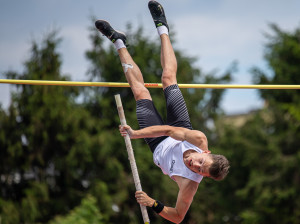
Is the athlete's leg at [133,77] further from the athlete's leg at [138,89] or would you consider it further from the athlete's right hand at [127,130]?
the athlete's right hand at [127,130]

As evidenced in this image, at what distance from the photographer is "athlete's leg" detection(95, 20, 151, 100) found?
5.48 metres

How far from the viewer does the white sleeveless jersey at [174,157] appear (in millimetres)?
4926

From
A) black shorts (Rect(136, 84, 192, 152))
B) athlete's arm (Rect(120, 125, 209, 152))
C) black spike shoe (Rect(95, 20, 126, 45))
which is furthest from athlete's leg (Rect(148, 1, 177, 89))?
athlete's arm (Rect(120, 125, 209, 152))

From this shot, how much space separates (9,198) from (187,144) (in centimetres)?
1287

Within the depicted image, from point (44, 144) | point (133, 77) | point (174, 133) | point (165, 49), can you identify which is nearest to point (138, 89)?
point (133, 77)

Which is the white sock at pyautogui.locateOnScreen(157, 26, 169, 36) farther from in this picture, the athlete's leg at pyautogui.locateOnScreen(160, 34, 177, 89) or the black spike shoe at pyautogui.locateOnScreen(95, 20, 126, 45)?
the black spike shoe at pyautogui.locateOnScreen(95, 20, 126, 45)

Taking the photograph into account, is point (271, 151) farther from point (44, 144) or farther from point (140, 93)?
point (140, 93)

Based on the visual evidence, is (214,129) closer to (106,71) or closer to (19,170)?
(106,71)

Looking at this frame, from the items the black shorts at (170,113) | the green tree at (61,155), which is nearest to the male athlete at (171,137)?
the black shorts at (170,113)

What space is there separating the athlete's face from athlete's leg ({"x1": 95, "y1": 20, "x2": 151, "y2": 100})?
3.22ft

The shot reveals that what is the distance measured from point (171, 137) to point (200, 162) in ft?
1.49

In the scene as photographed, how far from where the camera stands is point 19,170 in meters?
17.0

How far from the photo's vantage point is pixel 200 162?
4773 mm

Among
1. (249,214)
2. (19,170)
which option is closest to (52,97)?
(19,170)
